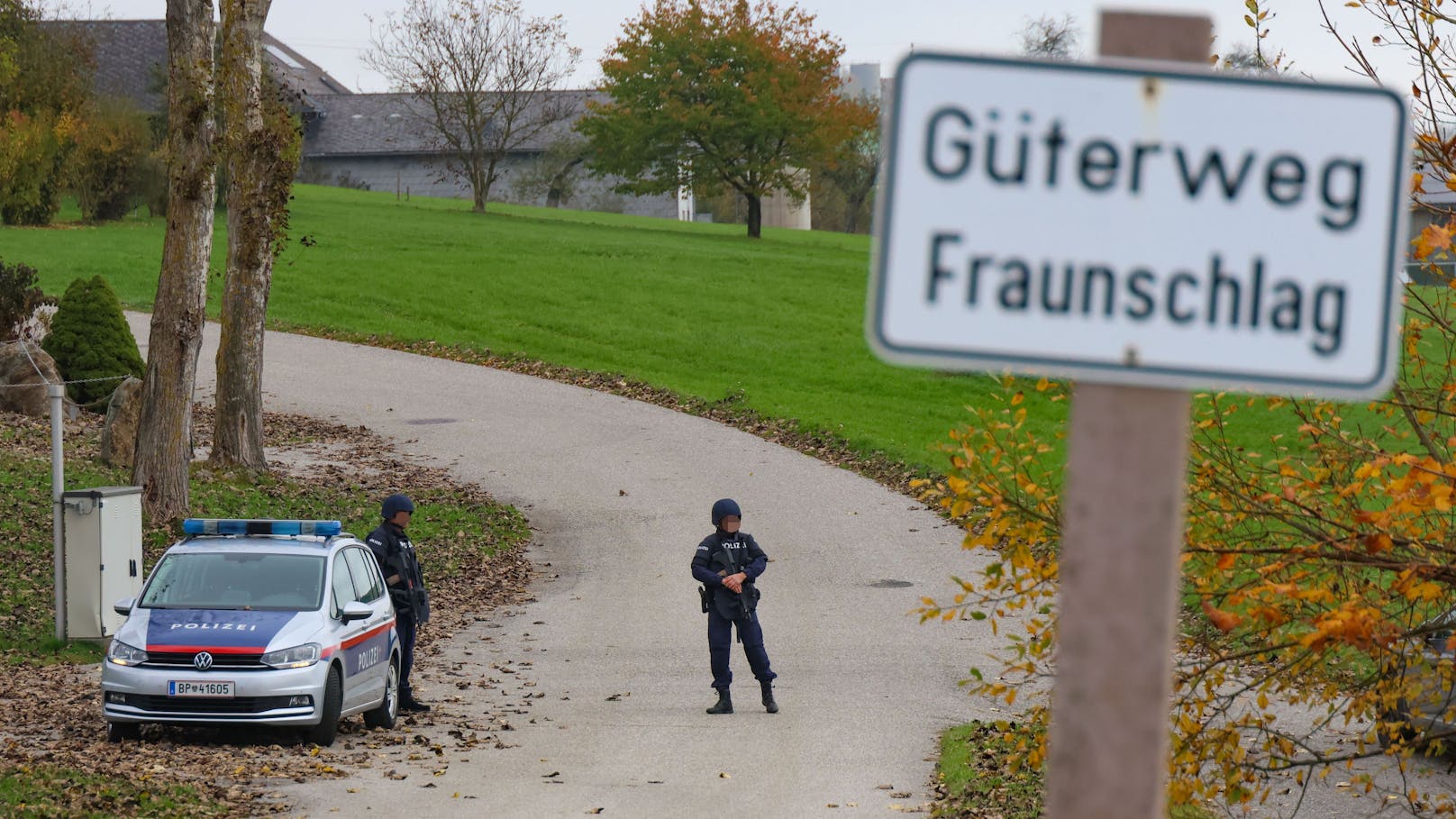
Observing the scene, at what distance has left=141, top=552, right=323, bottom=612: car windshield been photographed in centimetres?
1251

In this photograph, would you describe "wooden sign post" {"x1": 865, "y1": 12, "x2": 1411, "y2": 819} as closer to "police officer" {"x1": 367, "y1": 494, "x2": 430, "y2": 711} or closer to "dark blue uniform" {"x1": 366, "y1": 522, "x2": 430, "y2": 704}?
"police officer" {"x1": 367, "y1": 494, "x2": 430, "y2": 711}

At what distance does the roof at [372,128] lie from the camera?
8606 centimetres

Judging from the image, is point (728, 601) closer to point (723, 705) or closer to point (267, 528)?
point (723, 705)

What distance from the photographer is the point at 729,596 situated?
13328 millimetres

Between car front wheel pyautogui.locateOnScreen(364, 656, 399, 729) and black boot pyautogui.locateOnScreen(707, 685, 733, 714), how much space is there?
259 cm

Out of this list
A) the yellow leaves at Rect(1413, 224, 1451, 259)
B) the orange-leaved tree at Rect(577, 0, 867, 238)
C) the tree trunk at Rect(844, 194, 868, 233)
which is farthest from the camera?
the tree trunk at Rect(844, 194, 868, 233)

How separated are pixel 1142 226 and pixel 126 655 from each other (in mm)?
11020

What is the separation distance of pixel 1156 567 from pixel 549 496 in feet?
69.9

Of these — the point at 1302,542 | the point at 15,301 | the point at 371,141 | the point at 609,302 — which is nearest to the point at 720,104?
the point at 609,302

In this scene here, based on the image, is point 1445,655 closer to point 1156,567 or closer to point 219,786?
point 1156,567

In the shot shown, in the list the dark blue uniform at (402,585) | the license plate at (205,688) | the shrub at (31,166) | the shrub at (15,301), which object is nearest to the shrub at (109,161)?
the shrub at (31,166)

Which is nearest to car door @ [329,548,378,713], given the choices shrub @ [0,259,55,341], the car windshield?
the car windshield

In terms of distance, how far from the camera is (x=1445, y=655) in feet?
26.7

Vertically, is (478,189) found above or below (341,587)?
above
